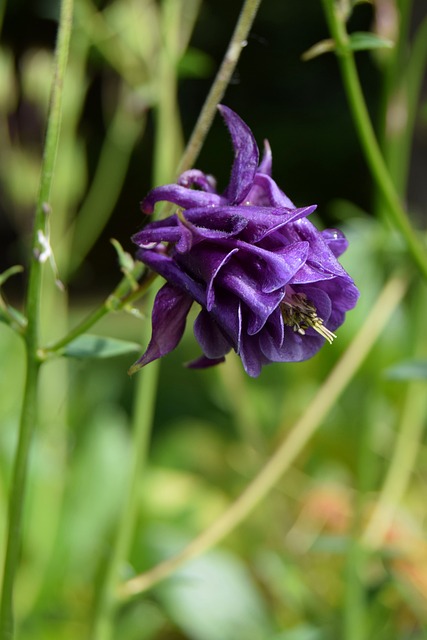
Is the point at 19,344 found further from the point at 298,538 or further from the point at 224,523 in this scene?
the point at 224,523

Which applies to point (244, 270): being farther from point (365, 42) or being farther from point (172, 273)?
point (365, 42)

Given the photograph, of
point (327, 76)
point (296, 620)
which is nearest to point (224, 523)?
point (296, 620)

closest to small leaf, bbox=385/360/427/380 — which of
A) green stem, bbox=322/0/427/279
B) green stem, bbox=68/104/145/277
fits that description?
green stem, bbox=322/0/427/279

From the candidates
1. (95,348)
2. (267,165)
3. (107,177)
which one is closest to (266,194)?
(267,165)

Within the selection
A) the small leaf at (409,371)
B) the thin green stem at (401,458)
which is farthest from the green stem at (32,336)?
the thin green stem at (401,458)

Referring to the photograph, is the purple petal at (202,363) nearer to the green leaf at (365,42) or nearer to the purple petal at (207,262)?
the purple petal at (207,262)

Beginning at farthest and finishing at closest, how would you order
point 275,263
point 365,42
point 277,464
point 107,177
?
1. point 107,177
2. point 277,464
3. point 365,42
4. point 275,263
